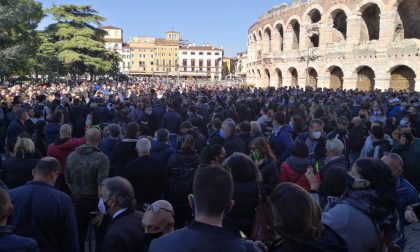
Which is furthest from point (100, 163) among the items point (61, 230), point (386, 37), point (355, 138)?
point (386, 37)

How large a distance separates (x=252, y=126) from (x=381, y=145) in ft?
7.28

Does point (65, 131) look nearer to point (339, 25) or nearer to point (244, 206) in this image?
point (244, 206)

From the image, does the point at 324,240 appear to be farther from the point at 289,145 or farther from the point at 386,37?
the point at 386,37

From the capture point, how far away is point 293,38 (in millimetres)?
41906

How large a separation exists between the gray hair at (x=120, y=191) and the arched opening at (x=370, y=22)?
33.4m

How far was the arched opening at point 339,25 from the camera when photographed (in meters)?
34.9

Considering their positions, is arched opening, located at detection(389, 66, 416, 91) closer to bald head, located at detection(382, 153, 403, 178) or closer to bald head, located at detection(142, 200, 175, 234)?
bald head, located at detection(382, 153, 403, 178)

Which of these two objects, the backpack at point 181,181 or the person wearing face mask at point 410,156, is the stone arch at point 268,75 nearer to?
the person wearing face mask at point 410,156

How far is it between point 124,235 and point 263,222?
130cm

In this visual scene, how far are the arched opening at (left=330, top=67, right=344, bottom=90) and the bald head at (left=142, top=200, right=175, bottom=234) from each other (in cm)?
3437

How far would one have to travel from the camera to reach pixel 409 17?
32.2m

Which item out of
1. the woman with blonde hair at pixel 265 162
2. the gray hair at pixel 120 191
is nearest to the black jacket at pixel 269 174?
the woman with blonde hair at pixel 265 162

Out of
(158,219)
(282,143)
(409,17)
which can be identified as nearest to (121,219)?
(158,219)

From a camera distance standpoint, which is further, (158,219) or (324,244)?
(158,219)
